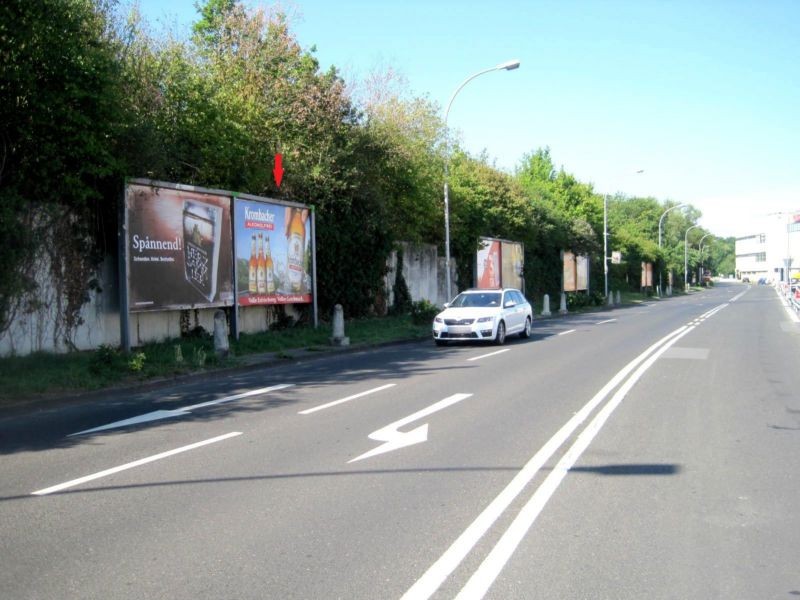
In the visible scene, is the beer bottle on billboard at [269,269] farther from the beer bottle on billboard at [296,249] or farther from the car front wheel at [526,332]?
the car front wheel at [526,332]

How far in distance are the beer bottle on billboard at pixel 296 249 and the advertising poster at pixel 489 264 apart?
1676cm

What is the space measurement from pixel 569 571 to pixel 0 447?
6.63m

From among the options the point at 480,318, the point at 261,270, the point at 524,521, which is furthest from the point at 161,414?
the point at 480,318

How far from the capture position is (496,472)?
695cm

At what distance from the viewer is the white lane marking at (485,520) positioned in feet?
14.4

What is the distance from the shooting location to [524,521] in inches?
218

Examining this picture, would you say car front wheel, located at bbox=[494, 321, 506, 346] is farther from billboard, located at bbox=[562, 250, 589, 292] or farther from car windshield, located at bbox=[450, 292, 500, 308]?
billboard, located at bbox=[562, 250, 589, 292]

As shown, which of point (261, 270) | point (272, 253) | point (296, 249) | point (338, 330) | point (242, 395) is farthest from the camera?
point (296, 249)

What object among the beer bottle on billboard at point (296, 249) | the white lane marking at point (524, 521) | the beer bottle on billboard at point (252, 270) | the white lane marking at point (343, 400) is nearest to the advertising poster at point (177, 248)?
the beer bottle on billboard at point (252, 270)

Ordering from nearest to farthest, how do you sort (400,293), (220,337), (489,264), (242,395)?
(242,395)
(220,337)
(400,293)
(489,264)

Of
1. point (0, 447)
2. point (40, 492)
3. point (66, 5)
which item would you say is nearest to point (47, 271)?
point (66, 5)

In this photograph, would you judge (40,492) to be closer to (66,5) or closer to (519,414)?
(519,414)

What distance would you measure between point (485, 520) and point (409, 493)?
89 cm

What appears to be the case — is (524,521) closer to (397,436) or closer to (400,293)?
(397,436)
